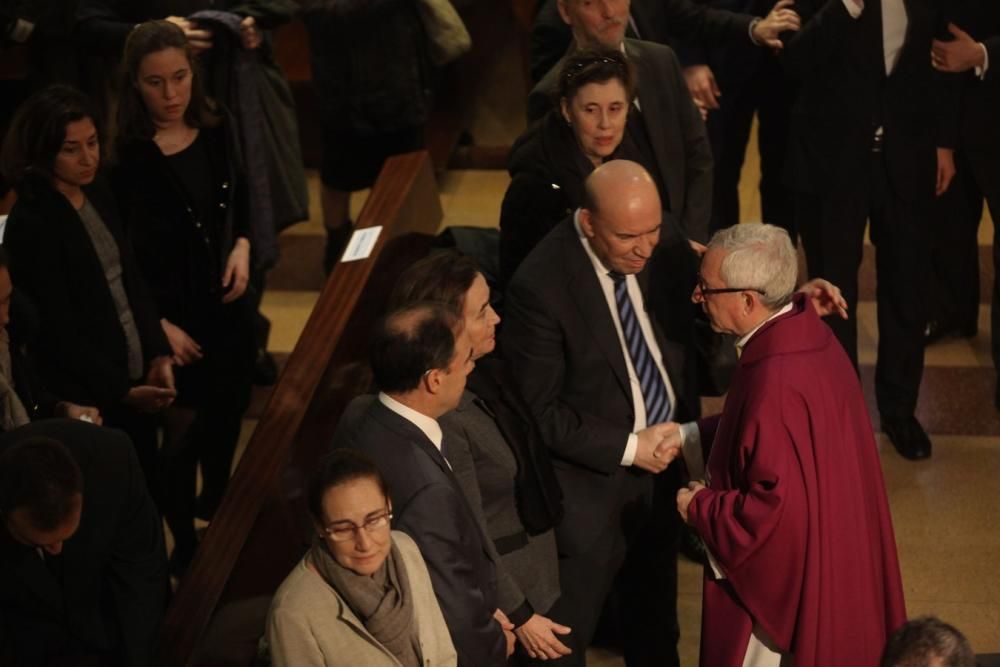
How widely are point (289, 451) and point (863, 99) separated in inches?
87.1

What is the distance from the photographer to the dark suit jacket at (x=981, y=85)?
16.1 feet

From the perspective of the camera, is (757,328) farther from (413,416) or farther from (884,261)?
(884,261)

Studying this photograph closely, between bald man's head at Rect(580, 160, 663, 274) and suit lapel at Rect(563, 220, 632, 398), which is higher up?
bald man's head at Rect(580, 160, 663, 274)

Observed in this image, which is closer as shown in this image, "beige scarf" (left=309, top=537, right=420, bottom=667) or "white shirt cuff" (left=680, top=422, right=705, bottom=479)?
"beige scarf" (left=309, top=537, right=420, bottom=667)

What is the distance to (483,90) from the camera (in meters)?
7.50

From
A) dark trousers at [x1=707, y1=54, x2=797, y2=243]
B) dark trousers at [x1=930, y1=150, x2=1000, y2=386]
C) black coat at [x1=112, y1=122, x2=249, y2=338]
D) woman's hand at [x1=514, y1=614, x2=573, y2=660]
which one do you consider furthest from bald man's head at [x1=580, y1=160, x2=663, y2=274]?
dark trousers at [x1=707, y1=54, x2=797, y2=243]

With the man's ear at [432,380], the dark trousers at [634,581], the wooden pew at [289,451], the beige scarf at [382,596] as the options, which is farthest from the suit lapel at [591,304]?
the beige scarf at [382,596]

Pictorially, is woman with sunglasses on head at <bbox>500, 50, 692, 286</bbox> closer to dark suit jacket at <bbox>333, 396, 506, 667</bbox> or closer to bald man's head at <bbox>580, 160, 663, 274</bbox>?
bald man's head at <bbox>580, 160, 663, 274</bbox>

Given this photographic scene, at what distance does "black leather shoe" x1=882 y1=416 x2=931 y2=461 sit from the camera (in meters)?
5.12

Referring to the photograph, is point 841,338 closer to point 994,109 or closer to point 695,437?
point 994,109

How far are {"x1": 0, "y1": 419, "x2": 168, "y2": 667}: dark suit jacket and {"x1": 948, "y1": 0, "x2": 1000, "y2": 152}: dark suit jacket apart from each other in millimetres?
3092

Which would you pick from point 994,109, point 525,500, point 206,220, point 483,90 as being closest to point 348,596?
point 525,500

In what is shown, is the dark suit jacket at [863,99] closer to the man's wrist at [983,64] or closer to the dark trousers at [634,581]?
the man's wrist at [983,64]

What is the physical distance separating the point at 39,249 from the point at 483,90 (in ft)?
12.8
